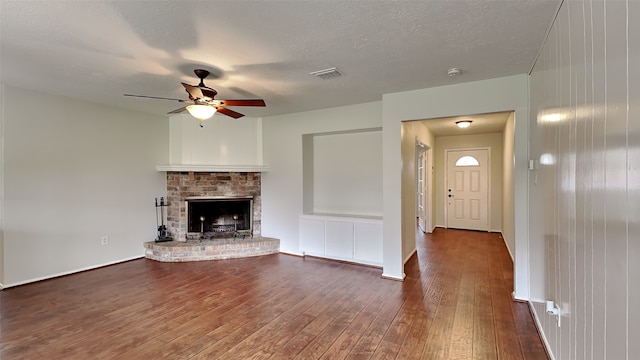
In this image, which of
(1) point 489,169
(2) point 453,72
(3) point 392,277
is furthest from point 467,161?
(2) point 453,72

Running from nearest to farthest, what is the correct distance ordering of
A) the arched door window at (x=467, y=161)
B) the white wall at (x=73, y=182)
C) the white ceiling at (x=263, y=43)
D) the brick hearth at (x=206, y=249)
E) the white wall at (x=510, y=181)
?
the white ceiling at (x=263, y=43) < the white wall at (x=73, y=182) < the white wall at (x=510, y=181) < the brick hearth at (x=206, y=249) < the arched door window at (x=467, y=161)

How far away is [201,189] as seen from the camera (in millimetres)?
5254

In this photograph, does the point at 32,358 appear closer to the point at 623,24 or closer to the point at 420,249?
the point at 623,24

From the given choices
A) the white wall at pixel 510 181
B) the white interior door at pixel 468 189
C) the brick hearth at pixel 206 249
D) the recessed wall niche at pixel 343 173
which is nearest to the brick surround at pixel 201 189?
the brick hearth at pixel 206 249

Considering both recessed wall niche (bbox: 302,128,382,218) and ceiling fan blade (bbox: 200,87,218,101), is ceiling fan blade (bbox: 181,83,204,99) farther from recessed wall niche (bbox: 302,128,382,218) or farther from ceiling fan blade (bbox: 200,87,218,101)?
recessed wall niche (bbox: 302,128,382,218)

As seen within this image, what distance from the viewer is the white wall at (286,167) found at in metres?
4.90

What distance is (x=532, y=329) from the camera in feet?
8.46

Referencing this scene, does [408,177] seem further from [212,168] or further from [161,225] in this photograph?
[161,225]

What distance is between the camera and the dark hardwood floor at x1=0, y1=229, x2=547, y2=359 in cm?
229

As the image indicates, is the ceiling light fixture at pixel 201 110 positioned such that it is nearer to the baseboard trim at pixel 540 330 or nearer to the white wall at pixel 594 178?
the white wall at pixel 594 178

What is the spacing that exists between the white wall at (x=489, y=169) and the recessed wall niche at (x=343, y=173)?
142 inches

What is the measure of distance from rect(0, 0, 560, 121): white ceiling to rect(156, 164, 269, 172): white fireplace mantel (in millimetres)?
1590

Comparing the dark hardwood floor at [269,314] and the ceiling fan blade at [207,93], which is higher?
the ceiling fan blade at [207,93]

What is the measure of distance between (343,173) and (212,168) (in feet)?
7.70
